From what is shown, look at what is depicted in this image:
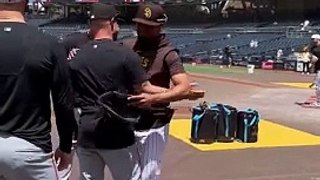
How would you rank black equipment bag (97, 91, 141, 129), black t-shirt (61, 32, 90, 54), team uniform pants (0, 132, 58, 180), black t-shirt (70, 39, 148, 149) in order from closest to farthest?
1. team uniform pants (0, 132, 58, 180)
2. black equipment bag (97, 91, 141, 129)
3. black t-shirt (70, 39, 148, 149)
4. black t-shirt (61, 32, 90, 54)

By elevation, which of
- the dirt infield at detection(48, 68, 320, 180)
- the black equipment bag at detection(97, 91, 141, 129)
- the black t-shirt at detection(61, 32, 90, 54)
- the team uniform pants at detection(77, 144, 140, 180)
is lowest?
the dirt infield at detection(48, 68, 320, 180)

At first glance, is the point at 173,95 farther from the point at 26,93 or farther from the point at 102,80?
the point at 26,93

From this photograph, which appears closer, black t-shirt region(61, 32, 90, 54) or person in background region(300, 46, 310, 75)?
black t-shirt region(61, 32, 90, 54)

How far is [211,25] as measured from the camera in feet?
167

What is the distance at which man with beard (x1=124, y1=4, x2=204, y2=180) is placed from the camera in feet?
15.6

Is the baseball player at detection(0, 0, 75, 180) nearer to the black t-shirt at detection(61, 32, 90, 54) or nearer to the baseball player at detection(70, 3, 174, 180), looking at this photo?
the baseball player at detection(70, 3, 174, 180)

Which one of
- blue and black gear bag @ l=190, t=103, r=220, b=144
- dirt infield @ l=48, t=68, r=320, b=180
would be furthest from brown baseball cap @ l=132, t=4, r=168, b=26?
blue and black gear bag @ l=190, t=103, r=220, b=144

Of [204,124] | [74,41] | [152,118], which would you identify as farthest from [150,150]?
[204,124]

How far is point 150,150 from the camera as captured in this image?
4.81m

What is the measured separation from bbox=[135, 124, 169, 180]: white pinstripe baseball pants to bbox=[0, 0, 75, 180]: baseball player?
52.6 inches

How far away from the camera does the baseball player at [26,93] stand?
335 centimetres

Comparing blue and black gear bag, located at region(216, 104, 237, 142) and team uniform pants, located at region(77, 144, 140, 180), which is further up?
team uniform pants, located at region(77, 144, 140, 180)

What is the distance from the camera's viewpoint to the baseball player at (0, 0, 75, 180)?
335 cm

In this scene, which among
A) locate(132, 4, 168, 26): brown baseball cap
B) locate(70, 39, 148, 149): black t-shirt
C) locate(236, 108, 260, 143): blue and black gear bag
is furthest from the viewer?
locate(236, 108, 260, 143): blue and black gear bag
